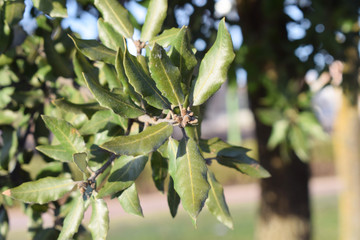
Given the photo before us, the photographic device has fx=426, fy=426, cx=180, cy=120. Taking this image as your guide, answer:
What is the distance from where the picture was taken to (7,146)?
1.44 m

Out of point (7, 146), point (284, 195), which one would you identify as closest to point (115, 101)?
point (7, 146)

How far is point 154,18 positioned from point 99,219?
0.56 meters

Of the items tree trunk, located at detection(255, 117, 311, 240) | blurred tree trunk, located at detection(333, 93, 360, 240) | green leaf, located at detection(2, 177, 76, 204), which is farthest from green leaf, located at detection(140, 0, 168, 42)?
blurred tree trunk, located at detection(333, 93, 360, 240)

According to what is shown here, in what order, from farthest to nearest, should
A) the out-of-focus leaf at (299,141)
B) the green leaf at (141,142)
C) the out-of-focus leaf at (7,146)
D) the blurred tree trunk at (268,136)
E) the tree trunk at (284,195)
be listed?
1. the tree trunk at (284,195)
2. the blurred tree trunk at (268,136)
3. the out-of-focus leaf at (299,141)
4. the out-of-focus leaf at (7,146)
5. the green leaf at (141,142)

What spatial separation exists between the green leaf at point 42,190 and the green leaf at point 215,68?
415mm

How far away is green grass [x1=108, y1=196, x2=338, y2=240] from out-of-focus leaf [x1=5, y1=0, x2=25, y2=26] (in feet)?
25.7

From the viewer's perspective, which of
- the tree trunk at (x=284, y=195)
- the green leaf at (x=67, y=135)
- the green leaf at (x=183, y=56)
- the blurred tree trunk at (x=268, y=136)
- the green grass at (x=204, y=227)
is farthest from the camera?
the green grass at (x=204, y=227)

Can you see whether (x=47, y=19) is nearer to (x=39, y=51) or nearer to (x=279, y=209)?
(x=39, y=51)

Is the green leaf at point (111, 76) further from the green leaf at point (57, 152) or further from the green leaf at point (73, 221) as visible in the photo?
the green leaf at point (73, 221)

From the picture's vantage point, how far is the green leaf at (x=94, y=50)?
1.09 metres

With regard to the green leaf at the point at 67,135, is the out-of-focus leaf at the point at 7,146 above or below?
below

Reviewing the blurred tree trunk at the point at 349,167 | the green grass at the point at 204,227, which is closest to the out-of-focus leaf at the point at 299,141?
the blurred tree trunk at the point at 349,167

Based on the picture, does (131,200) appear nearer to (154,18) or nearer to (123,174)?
(123,174)

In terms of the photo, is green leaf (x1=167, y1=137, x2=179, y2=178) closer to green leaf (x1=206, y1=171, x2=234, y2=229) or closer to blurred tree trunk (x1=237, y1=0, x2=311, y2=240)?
green leaf (x1=206, y1=171, x2=234, y2=229)
